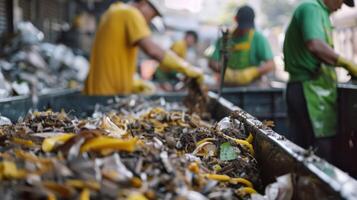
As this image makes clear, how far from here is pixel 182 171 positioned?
2.07 metres

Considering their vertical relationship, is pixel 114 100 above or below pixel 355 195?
below

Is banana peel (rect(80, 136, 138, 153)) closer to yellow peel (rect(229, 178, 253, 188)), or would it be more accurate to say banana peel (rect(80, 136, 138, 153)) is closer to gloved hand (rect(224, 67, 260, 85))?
yellow peel (rect(229, 178, 253, 188))

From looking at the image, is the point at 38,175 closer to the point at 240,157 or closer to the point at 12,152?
the point at 12,152

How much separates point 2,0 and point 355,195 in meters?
9.17

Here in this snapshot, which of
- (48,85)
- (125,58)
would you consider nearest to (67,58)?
(48,85)

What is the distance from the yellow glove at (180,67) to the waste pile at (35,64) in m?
1.55

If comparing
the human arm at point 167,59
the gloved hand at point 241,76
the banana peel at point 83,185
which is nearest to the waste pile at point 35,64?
the human arm at point 167,59

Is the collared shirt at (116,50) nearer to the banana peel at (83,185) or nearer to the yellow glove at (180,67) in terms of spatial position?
the yellow glove at (180,67)

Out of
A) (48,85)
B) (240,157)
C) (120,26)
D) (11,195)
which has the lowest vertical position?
(48,85)

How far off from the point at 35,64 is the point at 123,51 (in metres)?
2.41

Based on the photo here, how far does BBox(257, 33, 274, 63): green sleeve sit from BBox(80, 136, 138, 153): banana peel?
5.38m

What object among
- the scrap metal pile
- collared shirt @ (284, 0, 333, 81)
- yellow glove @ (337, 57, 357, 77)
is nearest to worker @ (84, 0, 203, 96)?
collared shirt @ (284, 0, 333, 81)

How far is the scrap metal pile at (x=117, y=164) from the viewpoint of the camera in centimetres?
168

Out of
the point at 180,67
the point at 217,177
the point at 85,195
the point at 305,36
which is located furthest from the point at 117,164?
the point at 180,67
